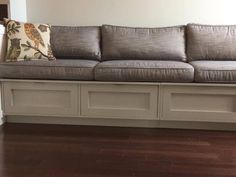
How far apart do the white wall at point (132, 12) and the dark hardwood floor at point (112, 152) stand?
1.23m

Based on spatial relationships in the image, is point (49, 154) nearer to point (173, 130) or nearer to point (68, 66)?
point (68, 66)

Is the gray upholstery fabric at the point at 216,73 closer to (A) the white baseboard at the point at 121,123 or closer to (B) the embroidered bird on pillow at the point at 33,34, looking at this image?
(A) the white baseboard at the point at 121,123

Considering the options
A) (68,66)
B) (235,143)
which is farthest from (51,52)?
(235,143)

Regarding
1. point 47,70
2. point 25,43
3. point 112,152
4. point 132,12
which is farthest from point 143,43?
point 112,152

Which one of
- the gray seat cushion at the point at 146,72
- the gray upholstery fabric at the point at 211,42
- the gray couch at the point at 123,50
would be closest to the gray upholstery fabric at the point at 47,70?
the gray couch at the point at 123,50

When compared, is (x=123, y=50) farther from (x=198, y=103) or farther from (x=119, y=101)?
(x=198, y=103)

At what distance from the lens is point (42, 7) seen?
3.46 meters

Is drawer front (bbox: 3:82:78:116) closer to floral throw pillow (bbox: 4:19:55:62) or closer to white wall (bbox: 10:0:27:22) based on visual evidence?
floral throw pillow (bbox: 4:19:55:62)

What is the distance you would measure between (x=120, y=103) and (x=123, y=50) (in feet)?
1.96

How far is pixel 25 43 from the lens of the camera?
2.89m

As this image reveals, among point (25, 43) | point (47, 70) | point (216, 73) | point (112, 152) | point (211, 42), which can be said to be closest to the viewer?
point (112, 152)

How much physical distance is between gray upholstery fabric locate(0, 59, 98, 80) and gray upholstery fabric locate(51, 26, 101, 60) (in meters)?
0.38

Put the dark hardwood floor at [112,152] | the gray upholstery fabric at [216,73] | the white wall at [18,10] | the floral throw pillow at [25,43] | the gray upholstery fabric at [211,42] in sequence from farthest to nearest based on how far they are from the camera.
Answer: the white wall at [18,10] → the gray upholstery fabric at [211,42] → the floral throw pillow at [25,43] → the gray upholstery fabric at [216,73] → the dark hardwood floor at [112,152]

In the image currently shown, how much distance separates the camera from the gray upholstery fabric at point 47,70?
8.86ft
